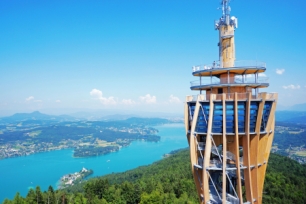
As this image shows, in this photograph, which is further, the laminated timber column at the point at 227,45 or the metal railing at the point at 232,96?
the laminated timber column at the point at 227,45

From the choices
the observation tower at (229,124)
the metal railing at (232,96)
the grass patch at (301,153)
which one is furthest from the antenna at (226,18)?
the grass patch at (301,153)

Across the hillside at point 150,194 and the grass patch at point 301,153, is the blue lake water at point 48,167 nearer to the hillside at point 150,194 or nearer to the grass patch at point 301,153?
the hillside at point 150,194

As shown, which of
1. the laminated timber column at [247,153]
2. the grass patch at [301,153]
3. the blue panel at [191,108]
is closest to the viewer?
the laminated timber column at [247,153]

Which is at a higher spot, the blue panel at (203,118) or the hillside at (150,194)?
the blue panel at (203,118)

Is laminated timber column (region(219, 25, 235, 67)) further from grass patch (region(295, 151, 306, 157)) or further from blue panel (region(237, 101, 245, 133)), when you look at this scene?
grass patch (region(295, 151, 306, 157))

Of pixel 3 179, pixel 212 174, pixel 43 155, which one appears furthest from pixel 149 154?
pixel 212 174

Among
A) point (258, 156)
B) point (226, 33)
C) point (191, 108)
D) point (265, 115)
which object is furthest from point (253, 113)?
point (226, 33)

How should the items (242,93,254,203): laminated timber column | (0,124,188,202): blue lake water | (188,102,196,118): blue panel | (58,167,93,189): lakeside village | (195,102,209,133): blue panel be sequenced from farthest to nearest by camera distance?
(0,124,188,202): blue lake water
(58,167,93,189): lakeside village
(188,102,196,118): blue panel
(195,102,209,133): blue panel
(242,93,254,203): laminated timber column

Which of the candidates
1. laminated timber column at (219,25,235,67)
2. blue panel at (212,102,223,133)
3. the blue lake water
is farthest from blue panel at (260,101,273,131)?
the blue lake water
